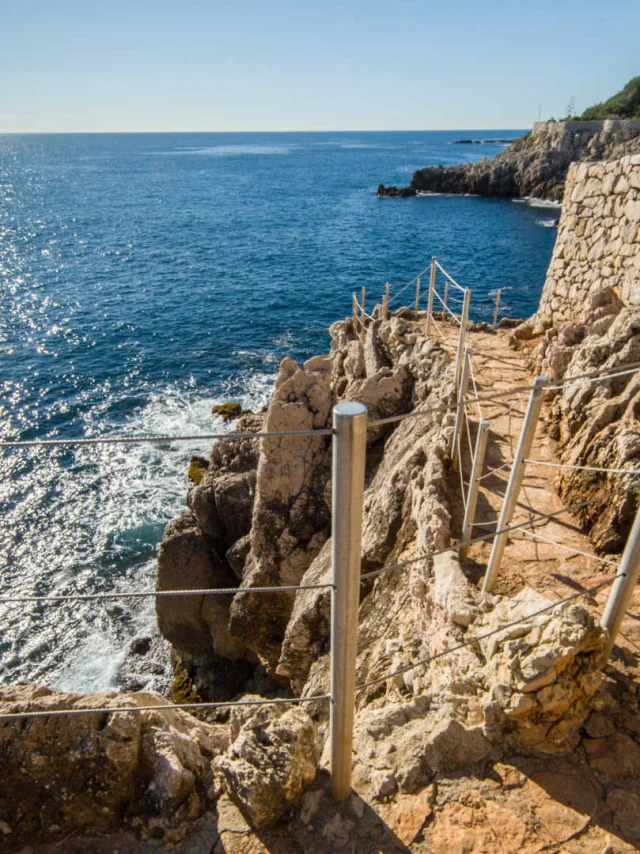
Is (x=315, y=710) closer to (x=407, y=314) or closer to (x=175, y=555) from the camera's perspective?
(x=175, y=555)

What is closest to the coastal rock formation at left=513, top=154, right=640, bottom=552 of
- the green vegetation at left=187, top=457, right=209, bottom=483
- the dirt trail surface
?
the dirt trail surface

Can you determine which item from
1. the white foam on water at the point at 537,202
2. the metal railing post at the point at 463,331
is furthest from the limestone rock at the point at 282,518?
the white foam on water at the point at 537,202

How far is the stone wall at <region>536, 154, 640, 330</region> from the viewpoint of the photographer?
938cm

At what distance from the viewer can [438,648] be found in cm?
472

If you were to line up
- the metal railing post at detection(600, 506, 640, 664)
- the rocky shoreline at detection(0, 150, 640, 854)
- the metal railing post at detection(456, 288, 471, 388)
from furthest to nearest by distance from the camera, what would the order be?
the metal railing post at detection(456, 288, 471, 388)
the metal railing post at detection(600, 506, 640, 664)
the rocky shoreline at detection(0, 150, 640, 854)

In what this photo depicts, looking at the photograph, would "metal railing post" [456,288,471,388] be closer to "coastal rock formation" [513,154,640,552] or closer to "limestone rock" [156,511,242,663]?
"coastal rock formation" [513,154,640,552]

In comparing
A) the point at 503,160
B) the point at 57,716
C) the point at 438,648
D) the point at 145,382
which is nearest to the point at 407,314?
the point at 438,648

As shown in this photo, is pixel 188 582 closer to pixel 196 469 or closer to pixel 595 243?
pixel 196 469

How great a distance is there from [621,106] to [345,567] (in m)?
103

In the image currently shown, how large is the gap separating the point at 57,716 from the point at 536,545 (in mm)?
4594

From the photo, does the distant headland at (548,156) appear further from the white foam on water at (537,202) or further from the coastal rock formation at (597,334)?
the coastal rock formation at (597,334)

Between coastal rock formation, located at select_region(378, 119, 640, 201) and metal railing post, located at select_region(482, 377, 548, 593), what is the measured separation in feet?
244

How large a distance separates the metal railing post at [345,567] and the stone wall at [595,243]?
8.22 metres

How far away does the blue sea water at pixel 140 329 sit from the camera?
17.4m
